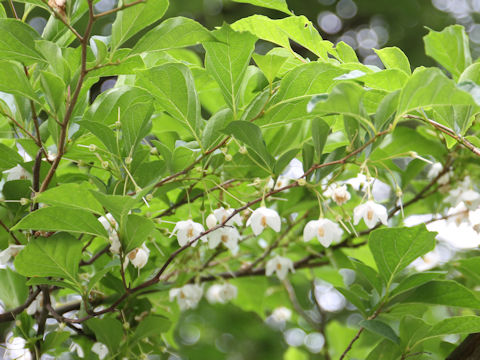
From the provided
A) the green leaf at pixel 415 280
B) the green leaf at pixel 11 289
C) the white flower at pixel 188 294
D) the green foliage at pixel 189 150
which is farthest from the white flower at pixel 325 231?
the green leaf at pixel 11 289

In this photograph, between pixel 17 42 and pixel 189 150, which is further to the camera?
pixel 189 150

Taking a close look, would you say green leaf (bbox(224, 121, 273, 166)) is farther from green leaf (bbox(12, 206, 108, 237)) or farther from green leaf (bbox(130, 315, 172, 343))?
green leaf (bbox(130, 315, 172, 343))

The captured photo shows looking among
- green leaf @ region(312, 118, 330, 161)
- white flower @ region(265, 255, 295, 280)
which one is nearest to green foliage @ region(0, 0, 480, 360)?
green leaf @ region(312, 118, 330, 161)

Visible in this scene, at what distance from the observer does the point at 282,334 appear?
3.33 metres

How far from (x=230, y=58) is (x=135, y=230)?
0.29 metres

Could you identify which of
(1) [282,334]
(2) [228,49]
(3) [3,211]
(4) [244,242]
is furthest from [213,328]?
(2) [228,49]

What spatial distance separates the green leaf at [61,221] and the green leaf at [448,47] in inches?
24.9

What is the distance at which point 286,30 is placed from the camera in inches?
36.2

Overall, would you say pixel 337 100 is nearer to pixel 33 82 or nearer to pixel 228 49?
pixel 228 49

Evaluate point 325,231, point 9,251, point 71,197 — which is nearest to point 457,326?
point 325,231

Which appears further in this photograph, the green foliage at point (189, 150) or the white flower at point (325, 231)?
the white flower at point (325, 231)

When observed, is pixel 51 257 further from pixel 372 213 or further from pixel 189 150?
pixel 372 213

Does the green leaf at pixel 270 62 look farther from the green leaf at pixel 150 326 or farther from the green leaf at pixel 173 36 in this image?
the green leaf at pixel 150 326

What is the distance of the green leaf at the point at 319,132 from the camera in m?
0.82
